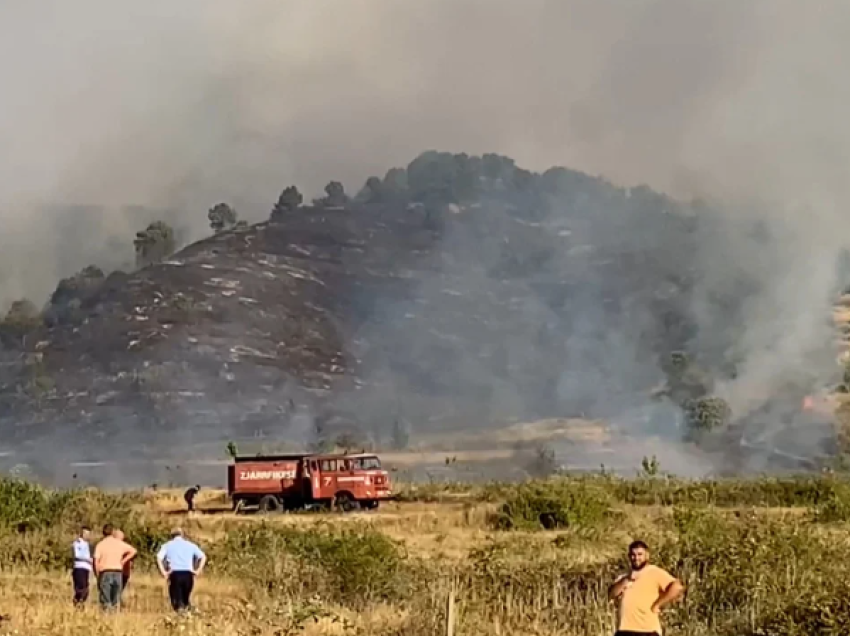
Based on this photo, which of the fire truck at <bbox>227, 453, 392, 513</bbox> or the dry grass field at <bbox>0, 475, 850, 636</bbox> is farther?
the fire truck at <bbox>227, 453, 392, 513</bbox>

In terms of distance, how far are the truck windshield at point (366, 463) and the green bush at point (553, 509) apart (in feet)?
39.0

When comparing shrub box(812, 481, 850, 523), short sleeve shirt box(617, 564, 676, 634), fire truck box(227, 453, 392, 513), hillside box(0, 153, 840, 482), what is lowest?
short sleeve shirt box(617, 564, 676, 634)

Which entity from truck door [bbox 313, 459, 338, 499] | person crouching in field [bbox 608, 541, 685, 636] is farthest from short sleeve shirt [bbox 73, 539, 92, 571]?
truck door [bbox 313, 459, 338, 499]

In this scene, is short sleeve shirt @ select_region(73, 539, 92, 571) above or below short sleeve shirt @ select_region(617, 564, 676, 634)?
above

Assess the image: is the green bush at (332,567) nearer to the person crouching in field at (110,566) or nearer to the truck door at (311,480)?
the person crouching in field at (110,566)

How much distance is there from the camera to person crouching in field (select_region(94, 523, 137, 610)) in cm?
2309

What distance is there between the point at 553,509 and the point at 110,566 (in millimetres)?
28180

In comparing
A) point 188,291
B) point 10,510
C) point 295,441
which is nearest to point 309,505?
point 10,510

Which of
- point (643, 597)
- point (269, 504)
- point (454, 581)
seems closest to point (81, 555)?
point (454, 581)

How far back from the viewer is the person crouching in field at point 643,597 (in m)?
14.0

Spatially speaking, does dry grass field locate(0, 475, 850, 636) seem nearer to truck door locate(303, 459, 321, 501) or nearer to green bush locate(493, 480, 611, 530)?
green bush locate(493, 480, 611, 530)

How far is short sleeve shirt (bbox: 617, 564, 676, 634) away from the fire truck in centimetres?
4709

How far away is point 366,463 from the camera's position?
204ft

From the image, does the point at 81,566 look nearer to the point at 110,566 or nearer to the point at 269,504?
the point at 110,566
